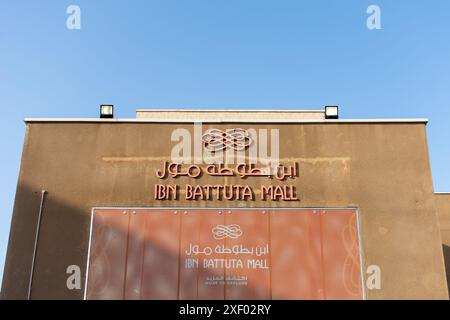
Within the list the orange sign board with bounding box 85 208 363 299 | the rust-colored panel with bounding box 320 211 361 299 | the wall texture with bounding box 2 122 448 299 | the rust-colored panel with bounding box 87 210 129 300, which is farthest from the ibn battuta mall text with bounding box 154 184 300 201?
the rust-colored panel with bounding box 87 210 129 300

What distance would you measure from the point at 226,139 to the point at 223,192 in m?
2.19

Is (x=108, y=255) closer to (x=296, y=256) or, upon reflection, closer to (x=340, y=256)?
(x=296, y=256)

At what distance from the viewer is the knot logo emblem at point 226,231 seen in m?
20.5

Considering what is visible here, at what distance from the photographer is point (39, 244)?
20.4 m

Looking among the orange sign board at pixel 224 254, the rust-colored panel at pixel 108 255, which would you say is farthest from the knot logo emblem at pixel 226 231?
the rust-colored panel at pixel 108 255

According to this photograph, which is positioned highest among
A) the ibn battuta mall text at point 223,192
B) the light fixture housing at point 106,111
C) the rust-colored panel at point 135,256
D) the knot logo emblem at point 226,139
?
the light fixture housing at point 106,111

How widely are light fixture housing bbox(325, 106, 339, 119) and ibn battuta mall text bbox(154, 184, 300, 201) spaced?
3702mm

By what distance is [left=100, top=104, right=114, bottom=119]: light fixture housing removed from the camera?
885 inches

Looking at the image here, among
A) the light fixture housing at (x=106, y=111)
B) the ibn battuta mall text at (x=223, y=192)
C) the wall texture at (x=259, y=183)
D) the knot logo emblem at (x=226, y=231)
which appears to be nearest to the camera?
the wall texture at (x=259, y=183)

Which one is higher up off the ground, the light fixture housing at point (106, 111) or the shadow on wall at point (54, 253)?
the light fixture housing at point (106, 111)

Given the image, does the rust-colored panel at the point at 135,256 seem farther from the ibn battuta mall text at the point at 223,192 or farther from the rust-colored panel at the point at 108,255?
the ibn battuta mall text at the point at 223,192

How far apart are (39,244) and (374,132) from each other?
45.0 ft

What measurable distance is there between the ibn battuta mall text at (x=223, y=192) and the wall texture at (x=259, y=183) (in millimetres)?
221
